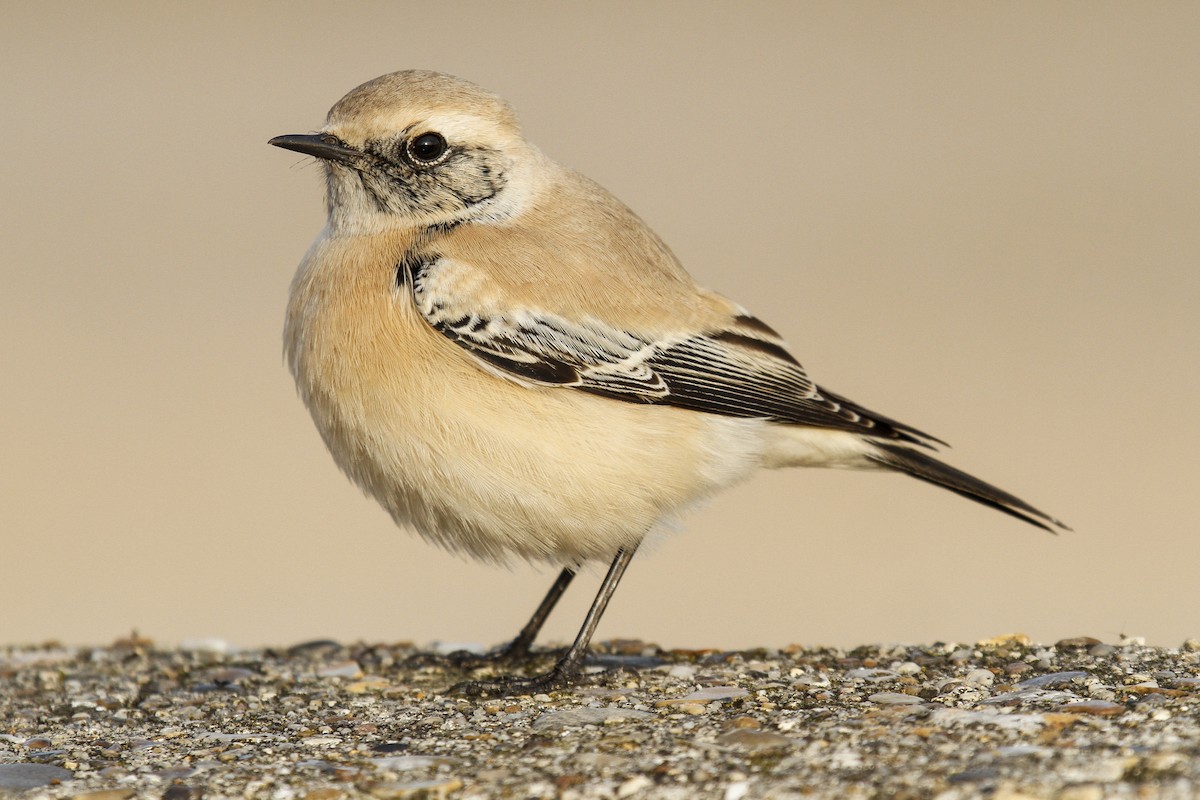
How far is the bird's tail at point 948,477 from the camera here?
6.13 m

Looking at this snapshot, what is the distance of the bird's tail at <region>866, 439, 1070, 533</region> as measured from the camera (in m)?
6.13

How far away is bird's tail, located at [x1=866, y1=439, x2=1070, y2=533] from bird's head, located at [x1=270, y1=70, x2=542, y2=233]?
206 centimetres

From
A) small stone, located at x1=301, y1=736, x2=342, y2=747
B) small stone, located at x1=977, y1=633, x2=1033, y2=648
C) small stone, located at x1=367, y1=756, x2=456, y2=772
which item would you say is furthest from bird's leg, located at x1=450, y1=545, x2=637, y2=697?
small stone, located at x1=977, y1=633, x2=1033, y2=648

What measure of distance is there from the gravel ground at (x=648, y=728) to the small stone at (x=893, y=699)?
1 centimetres

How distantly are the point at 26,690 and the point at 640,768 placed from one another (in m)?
3.24

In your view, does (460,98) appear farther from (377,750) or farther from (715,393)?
(377,750)

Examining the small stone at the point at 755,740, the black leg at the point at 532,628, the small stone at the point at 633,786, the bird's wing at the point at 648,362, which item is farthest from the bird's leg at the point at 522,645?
the small stone at the point at 633,786

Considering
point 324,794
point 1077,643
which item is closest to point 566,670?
point 324,794

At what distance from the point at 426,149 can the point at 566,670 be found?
2.44m

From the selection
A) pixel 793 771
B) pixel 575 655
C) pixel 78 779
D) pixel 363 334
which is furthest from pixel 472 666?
pixel 793 771

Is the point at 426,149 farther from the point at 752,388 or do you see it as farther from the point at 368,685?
the point at 368,685

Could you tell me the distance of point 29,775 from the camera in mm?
4051

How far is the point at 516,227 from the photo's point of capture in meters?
5.97

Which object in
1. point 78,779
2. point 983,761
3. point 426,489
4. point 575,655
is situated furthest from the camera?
point 575,655
